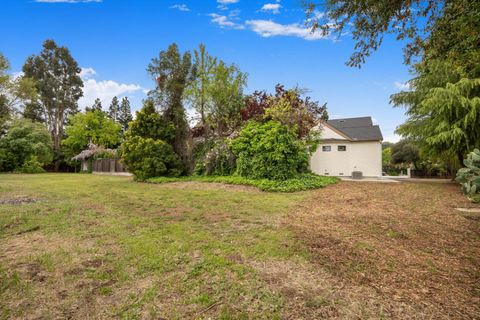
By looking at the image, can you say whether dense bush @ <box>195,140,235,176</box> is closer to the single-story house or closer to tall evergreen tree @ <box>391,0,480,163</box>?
the single-story house

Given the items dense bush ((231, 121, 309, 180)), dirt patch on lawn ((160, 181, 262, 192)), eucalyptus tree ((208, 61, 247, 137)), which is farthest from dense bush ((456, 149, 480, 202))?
eucalyptus tree ((208, 61, 247, 137))

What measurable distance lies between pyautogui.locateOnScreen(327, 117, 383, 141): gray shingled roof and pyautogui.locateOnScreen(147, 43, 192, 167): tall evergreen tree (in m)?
11.2

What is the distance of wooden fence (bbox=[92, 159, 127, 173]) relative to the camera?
69.9ft

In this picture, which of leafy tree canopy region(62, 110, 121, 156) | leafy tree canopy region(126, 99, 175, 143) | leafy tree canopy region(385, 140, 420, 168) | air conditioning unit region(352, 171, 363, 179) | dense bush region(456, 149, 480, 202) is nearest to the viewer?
dense bush region(456, 149, 480, 202)

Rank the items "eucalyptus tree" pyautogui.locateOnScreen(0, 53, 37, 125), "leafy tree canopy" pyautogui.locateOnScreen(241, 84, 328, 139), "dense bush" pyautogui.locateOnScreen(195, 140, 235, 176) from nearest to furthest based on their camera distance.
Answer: "eucalyptus tree" pyautogui.locateOnScreen(0, 53, 37, 125)
"leafy tree canopy" pyautogui.locateOnScreen(241, 84, 328, 139)
"dense bush" pyautogui.locateOnScreen(195, 140, 235, 176)

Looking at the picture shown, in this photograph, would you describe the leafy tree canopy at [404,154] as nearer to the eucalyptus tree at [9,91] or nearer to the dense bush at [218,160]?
the dense bush at [218,160]

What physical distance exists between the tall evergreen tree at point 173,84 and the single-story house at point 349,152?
9.70 meters

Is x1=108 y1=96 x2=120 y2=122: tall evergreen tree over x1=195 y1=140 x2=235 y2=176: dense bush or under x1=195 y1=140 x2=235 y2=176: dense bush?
over

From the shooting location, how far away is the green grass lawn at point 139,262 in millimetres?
1951

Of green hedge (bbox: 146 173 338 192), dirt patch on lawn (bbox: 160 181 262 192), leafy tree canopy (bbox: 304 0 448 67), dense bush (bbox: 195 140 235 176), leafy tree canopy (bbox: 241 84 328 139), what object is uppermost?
leafy tree canopy (bbox: 241 84 328 139)

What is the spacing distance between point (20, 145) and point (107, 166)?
7.90m

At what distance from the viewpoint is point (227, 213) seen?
530 cm

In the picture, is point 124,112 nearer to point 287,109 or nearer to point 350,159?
point 287,109

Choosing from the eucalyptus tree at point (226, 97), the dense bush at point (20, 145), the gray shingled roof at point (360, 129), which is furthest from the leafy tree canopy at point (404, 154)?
the dense bush at point (20, 145)
